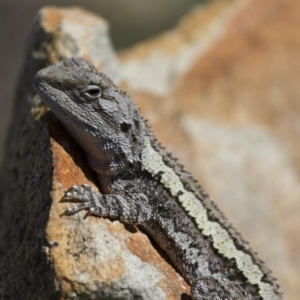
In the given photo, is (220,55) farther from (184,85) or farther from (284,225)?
(284,225)

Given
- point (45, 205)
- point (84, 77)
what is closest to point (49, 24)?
point (84, 77)

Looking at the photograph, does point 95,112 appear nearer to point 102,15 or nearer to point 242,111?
point 242,111

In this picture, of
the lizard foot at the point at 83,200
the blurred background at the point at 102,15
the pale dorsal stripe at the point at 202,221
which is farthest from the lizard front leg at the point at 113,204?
the blurred background at the point at 102,15

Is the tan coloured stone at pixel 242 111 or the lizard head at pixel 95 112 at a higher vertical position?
the tan coloured stone at pixel 242 111

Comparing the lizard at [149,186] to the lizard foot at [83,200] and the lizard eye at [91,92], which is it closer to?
the lizard eye at [91,92]

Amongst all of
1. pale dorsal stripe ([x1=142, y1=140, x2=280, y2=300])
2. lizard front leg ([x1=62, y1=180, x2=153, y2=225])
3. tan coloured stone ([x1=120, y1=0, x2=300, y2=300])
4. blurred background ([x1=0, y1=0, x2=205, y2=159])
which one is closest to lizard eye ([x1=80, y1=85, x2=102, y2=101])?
pale dorsal stripe ([x1=142, y1=140, x2=280, y2=300])

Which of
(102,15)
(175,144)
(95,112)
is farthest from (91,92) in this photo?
(102,15)
